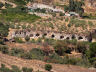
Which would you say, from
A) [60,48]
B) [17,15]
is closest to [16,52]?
[60,48]

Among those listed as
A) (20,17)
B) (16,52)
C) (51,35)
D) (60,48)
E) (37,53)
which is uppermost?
(16,52)

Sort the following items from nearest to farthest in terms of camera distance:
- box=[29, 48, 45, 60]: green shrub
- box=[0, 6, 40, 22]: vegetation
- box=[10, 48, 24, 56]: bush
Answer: box=[29, 48, 45, 60]: green shrub → box=[10, 48, 24, 56]: bush → box=[0, 6, 40, 22]: vegetation

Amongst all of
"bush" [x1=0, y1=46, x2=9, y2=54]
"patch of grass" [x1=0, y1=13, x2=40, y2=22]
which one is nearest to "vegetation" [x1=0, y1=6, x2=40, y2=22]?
"patch of grass" [x1=0, y1=13, x2=40, y2=22]

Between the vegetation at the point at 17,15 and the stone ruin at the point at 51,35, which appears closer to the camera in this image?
the stone ruin at the point at 51,35

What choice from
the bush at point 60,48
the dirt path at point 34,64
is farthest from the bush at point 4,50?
the bush at point 60,48

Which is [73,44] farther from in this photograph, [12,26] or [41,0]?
[41,0]

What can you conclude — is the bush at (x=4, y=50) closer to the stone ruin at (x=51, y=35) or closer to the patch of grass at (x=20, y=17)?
the stone ruin at (x=51, y=35)

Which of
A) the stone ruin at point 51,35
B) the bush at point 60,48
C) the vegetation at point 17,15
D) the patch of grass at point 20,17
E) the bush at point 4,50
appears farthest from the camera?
the vegetation at point 17,15

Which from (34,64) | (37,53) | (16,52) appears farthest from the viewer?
(37,53)

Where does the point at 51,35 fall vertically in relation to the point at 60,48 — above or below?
below

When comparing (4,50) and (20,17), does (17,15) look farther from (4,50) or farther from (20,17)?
(4,50)

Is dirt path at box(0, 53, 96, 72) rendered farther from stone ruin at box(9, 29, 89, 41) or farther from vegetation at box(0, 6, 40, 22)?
vegetation at box(0, 6, 40, 22)

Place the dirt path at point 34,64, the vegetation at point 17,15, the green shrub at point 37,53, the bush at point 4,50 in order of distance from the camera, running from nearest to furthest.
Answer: the dirt path at point 34,64 < the green shrub at point 37,53 < the bush at point 4,50 < the vegetation at point 17,15
